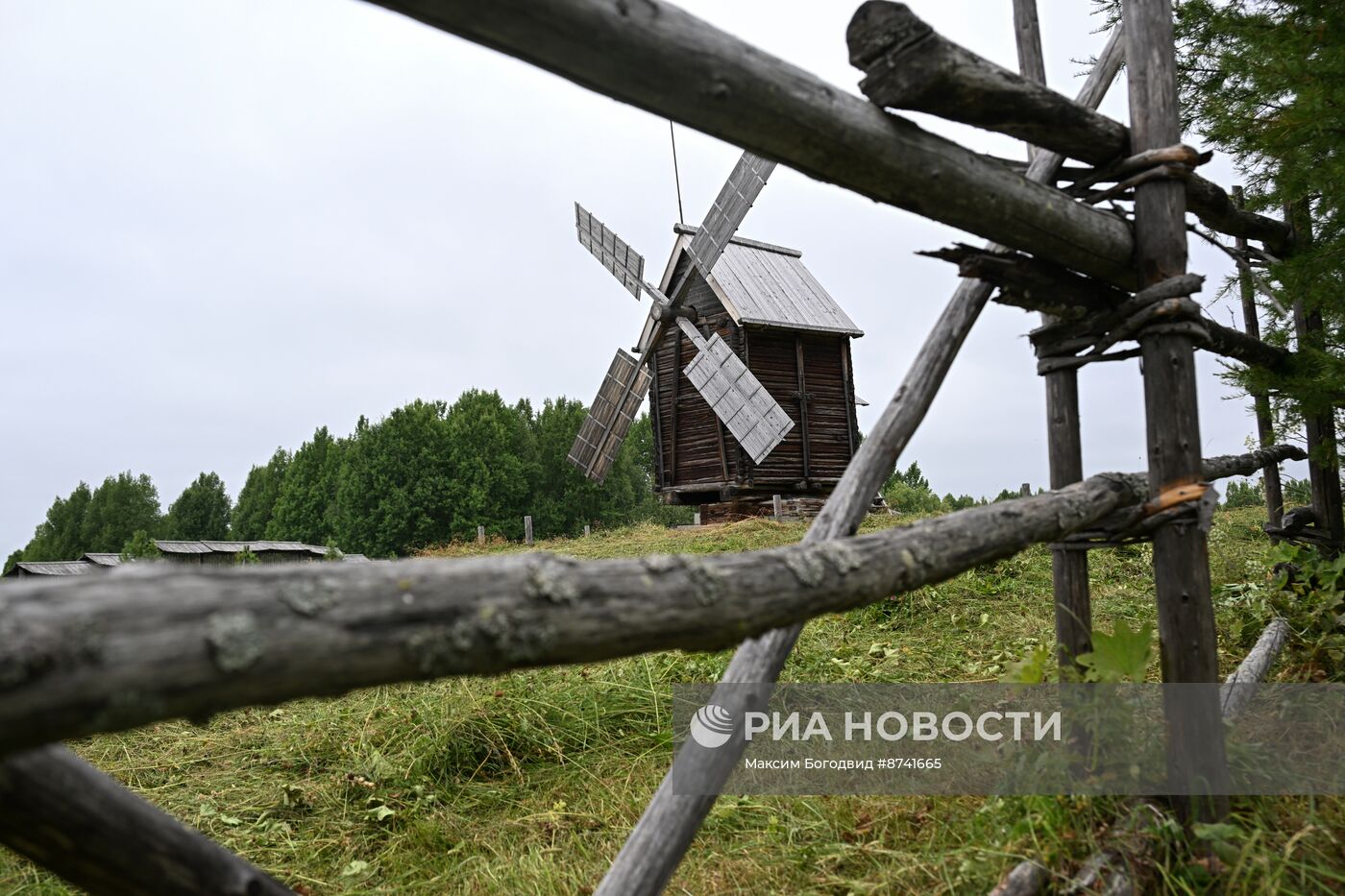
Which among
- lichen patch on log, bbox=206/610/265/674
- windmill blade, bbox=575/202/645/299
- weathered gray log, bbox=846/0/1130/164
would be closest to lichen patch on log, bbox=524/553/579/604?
lichen patch on log, bbox=206/610/265/674

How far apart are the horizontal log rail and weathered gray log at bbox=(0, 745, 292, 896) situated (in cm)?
34

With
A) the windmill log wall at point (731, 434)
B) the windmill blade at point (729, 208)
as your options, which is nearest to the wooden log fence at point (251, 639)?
the windmill blade at point (729, 208)

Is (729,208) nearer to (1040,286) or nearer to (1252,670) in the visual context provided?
(1252,670)

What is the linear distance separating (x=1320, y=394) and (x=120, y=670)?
638 centimetres

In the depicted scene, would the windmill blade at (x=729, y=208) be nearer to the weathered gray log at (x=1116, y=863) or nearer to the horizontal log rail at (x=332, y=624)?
the weathered gray log at (x=1116, y=863)

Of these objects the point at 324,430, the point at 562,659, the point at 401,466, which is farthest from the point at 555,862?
the point at 324,430

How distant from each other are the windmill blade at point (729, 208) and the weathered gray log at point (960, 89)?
42.1ft

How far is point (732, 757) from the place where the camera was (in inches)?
112

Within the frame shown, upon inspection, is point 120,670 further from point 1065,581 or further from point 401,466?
point 401,466

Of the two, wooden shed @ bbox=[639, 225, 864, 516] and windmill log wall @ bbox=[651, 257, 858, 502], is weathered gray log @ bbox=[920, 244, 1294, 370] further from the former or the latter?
windmill log wall @ bbox=[651, 257, 858, 502]

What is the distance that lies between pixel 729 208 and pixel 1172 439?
45.2ft

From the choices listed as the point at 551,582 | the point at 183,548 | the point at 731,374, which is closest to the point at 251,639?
the point at 551,582

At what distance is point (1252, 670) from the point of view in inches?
179

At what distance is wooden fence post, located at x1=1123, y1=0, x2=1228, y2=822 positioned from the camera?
3260mm
